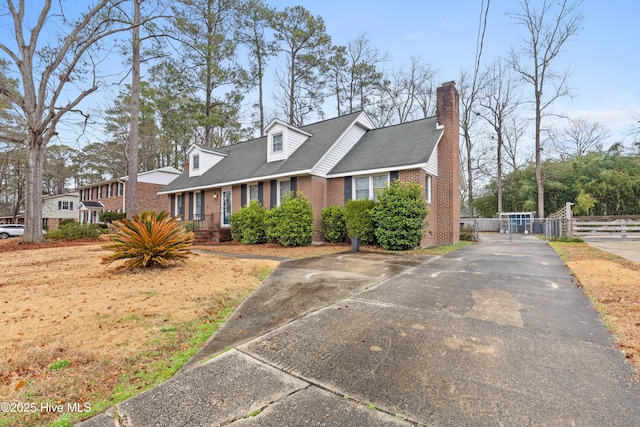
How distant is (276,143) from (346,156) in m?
3.94

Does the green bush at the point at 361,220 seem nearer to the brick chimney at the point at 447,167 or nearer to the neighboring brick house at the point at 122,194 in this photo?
the brick chimney at the point at 447,167

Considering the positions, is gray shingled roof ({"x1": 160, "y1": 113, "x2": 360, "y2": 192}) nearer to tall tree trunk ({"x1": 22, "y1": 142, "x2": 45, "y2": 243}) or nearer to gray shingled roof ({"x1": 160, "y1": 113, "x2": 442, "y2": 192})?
gray shingled roof ({"x1": 160, "y1": 113, "x2": 442, "y2": 192})

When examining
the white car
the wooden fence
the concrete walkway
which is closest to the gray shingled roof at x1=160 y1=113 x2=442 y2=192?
the concrete walkway

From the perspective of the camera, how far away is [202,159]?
754 inches

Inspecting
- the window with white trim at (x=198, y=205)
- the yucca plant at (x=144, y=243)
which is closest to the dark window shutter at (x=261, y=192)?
the window with white trim at (x=198, y=205)

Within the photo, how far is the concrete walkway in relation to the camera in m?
1.94

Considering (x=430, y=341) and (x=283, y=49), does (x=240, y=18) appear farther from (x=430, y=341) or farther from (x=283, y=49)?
(x=430, y=341)

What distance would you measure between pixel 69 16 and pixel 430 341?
61.5ft

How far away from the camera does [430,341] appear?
3.04 m

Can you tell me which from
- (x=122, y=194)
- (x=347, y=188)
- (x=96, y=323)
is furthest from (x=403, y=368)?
(x=122, y=194)

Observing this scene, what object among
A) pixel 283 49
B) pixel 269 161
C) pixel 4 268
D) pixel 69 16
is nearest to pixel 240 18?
pixel 283 49

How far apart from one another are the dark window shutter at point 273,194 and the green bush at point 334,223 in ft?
9.39

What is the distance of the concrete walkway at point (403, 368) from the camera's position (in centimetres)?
194

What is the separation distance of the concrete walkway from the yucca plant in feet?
10.6
